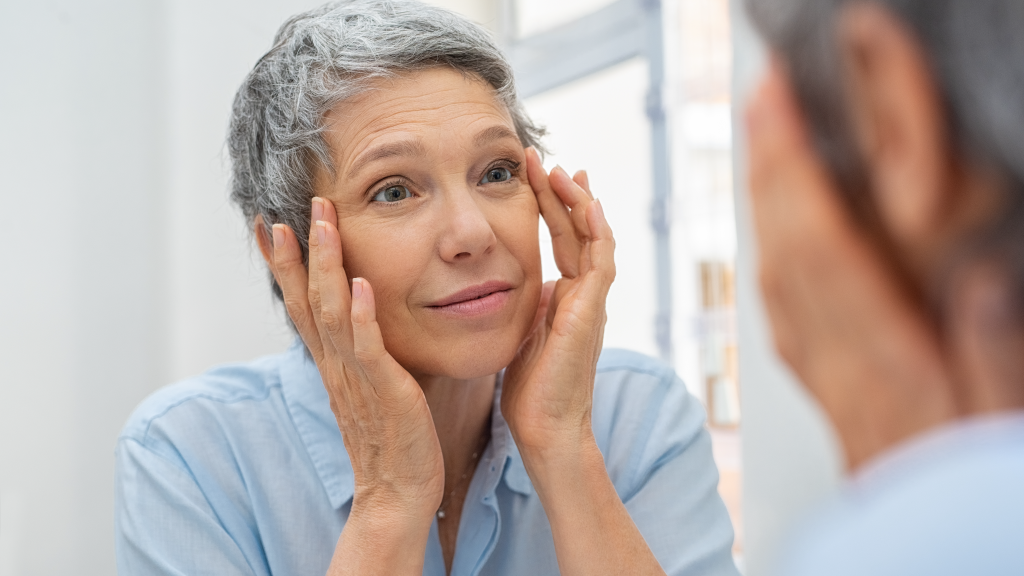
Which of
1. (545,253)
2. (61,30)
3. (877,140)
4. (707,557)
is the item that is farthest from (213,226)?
(877,140)

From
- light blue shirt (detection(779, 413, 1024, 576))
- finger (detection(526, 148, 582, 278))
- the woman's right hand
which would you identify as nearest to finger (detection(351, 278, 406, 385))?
the woman's right hand

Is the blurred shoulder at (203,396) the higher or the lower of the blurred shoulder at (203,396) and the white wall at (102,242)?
the lower

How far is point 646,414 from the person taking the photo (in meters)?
1.29

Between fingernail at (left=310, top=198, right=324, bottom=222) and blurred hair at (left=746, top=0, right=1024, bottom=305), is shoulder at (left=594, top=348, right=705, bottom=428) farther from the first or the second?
blurred hair at (left=746, top=0, right=1024, bottom=305)

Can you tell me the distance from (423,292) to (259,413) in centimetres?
36

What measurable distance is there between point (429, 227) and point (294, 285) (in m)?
0.20

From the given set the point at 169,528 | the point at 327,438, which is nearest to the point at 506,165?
the point at 327,438

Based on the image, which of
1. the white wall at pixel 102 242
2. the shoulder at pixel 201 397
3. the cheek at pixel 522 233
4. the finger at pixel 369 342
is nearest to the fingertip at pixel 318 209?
the finger at pixel 369 342

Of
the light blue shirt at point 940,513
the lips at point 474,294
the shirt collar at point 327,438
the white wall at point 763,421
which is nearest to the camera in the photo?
the light blue shirt at point 940,513

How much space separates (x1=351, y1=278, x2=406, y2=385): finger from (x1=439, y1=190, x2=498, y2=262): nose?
0.37 feet

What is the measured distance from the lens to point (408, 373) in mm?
1094

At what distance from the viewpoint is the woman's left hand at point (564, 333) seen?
1.09 m

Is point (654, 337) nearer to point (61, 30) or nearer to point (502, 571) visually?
point (502, 571)

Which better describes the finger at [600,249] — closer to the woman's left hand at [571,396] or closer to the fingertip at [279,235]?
the woman's left hand at [571,396]
